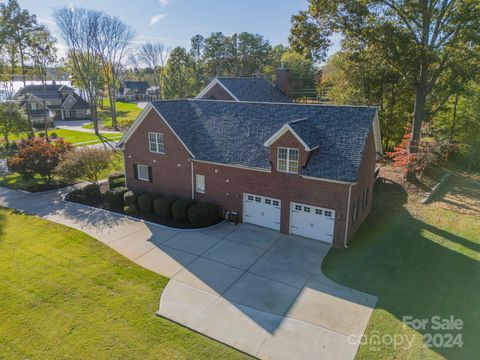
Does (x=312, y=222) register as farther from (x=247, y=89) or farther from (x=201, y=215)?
(x=247, y=89)

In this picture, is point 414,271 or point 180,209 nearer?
point 414,271

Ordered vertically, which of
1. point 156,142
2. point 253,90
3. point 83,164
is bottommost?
point 83,164

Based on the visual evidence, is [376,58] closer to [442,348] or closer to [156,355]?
[442,348]

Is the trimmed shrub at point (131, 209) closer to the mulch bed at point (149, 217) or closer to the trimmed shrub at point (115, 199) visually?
the mulch bed at point (149, 217)

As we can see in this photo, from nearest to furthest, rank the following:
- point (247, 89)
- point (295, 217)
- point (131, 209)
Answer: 1. point (295, 217)
2. point (131, 209)
3. point (247, 89)

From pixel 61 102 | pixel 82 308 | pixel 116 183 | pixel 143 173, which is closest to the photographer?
pixel 82 308

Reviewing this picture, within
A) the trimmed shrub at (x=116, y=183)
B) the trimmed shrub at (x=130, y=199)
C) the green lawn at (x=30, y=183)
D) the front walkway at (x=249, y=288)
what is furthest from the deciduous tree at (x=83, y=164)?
the front walkway at (x=249, y=288)

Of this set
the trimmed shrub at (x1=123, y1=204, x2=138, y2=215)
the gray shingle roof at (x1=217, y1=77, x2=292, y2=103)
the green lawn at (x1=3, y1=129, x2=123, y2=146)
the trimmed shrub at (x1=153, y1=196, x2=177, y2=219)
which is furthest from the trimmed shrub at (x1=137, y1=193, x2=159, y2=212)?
the green lawn at (x1=3, y1=129, x2=123, y2=146)

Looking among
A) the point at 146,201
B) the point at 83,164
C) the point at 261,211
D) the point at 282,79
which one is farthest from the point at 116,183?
the point at 282,79
